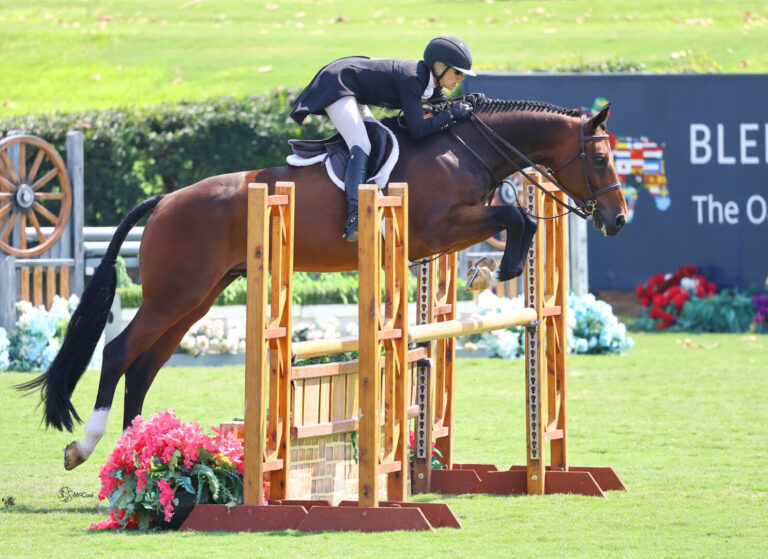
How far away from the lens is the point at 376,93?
6.29 meters

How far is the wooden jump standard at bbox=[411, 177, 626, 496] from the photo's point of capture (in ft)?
20.8

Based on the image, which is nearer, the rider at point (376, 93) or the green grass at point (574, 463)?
the green grass at point (574, 463)

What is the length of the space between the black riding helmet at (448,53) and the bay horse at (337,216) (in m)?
0.33

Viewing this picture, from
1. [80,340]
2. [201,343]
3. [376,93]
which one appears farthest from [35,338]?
[376,93]

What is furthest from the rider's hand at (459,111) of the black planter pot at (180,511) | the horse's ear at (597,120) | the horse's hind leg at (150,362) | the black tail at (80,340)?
the black planter pot at (180,511)

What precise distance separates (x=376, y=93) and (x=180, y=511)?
2148 mm

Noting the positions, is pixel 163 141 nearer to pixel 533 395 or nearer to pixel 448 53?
pixel 448 53

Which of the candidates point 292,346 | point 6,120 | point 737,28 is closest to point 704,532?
point 292,346

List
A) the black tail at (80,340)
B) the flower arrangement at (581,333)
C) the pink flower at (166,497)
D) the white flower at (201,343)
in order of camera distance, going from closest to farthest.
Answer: the pink flower at (166,497), the black tail at (80,340), the white flower at (201,343), the flower arrangement at (581,333)

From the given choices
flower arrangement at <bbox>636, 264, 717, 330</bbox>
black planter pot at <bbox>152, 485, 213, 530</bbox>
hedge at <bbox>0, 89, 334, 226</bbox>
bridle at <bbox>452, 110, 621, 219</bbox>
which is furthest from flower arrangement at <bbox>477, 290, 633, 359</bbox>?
black planter pot at <bbox>152, 485, 213, 530</bbox>

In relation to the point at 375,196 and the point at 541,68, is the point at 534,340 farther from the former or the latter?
the point at 541,68

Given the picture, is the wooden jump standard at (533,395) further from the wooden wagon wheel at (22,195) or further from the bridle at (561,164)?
the wooden wagon wheel at (22,195)

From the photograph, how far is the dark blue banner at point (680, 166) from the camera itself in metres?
13.8

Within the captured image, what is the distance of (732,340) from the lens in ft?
43.2
